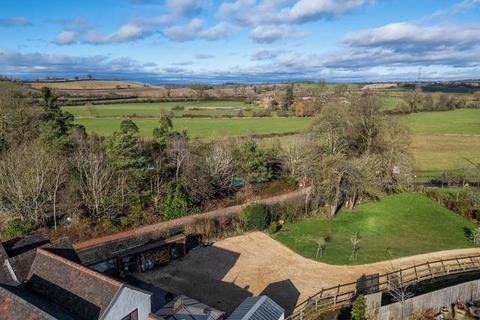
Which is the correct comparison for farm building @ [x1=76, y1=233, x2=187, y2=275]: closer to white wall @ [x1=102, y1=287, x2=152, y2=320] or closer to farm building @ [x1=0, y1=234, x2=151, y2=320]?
farm building @ [x1=0, y1=234, x2=151, y2=320]

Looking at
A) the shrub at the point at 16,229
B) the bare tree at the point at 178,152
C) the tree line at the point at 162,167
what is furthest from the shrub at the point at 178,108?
the shrub at the point at 16,229

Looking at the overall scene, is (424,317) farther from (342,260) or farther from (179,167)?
(179,167)

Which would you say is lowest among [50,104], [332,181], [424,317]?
[424,317]

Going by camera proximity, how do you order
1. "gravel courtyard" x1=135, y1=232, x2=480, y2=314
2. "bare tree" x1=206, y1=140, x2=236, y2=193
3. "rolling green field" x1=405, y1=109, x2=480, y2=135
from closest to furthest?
"gravel courtyard" x1=135, y1=232, x2=480, y2=314, "bare tree" x1=206, y1=140, x2=236, y2=193, "rolling green field" x1=405, y1=109, x2=480, y2=135

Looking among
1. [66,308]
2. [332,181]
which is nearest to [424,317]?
[332,181]

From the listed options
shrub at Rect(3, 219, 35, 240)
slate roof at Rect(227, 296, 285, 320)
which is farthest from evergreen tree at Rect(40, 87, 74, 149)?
slate roof at Rect(227, 296, 285, 320)

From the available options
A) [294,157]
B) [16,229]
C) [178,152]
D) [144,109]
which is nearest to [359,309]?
[16,229]
